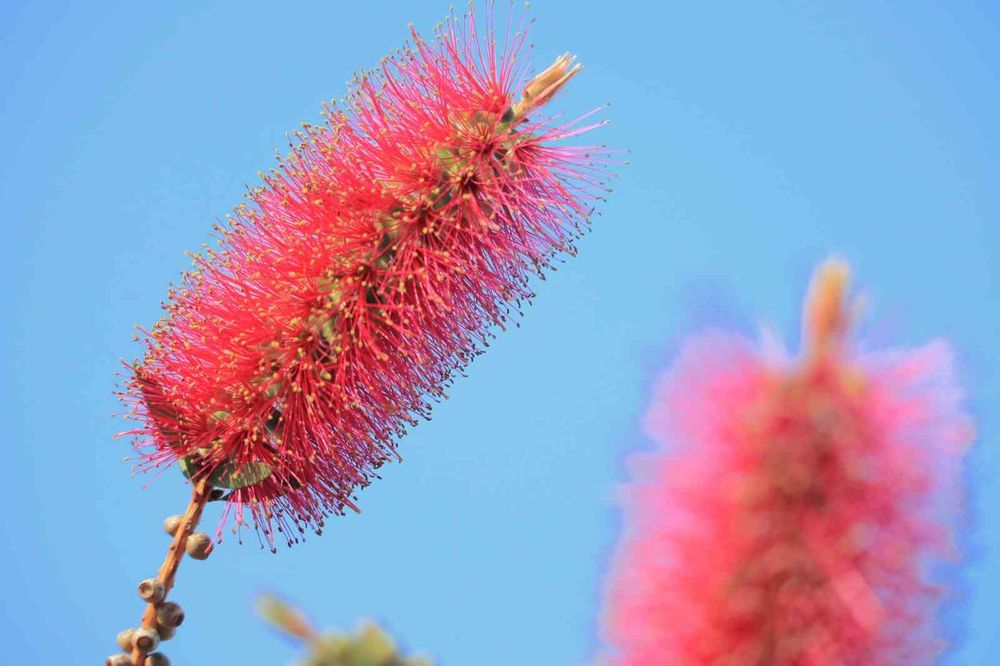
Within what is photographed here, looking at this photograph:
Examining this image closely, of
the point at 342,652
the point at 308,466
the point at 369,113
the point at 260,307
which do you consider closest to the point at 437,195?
the point at 369,113

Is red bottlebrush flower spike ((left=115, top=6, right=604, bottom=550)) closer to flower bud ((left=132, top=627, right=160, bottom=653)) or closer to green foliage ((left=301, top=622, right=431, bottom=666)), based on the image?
flower bud ((left=132, top=627, right=160, bottom=653))

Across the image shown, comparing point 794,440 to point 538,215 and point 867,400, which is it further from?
point 538,215

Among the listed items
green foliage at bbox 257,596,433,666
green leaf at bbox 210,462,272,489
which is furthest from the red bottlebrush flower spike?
green foliage at bbox 257,596,433,666

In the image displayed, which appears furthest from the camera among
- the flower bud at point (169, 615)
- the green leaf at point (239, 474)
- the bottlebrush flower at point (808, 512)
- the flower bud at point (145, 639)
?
the green leaf at point (239, 474)

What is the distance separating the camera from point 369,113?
12.4 ft

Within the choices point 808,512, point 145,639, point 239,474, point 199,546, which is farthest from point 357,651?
point 239,474

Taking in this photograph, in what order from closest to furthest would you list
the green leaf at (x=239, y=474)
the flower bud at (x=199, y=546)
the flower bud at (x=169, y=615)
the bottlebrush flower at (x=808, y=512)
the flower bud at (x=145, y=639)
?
the bottlebrush flower at (x=808, y=512) < the flower bud at (x=145, y=639) < the flower bud at (x=169, y=615) < the flower bud at (x=199, y=546) < the green leaf at (x=239, y=474)

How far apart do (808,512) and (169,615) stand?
7.47 ft

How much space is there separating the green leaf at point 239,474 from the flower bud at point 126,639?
1.77 feet

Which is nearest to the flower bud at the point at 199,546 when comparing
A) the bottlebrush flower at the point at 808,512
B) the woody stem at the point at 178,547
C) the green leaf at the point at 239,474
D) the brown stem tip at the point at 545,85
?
the woody stem at the point at 178,547

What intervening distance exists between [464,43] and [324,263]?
0.79 metres

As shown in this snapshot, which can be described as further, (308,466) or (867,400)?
(308,466)

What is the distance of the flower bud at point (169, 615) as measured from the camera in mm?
3311

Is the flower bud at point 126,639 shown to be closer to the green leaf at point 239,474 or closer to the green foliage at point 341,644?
the green leaf at point 239,474
